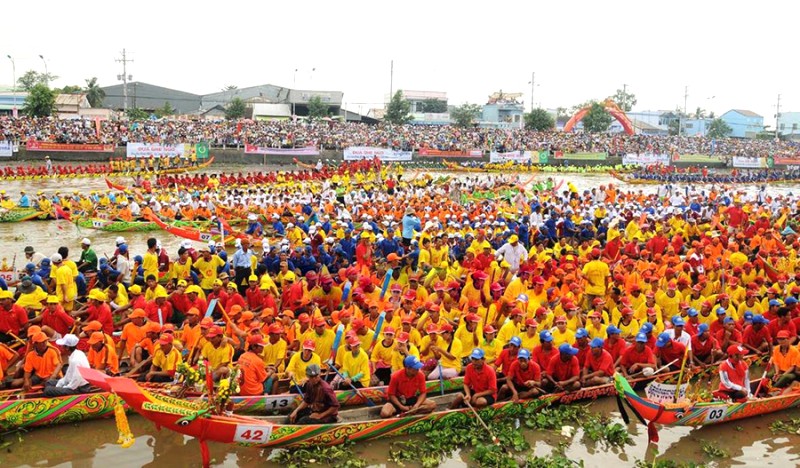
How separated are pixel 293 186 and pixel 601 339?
18728mm

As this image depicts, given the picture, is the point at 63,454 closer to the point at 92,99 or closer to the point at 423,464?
the point at 423,464

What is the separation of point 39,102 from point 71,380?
42.0m

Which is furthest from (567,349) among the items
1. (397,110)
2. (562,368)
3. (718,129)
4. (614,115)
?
(718,129)

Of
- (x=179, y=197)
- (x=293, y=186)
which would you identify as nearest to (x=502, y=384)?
(x=179, y=197)

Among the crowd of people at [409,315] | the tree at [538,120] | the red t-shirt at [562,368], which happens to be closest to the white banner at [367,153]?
the tree at [538,120]

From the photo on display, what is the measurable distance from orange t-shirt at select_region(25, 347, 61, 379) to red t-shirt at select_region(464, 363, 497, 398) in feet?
14.9

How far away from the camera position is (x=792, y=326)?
9000 mm

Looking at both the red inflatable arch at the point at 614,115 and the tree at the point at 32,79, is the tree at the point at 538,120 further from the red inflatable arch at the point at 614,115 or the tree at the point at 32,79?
the tree at the point at 32,79

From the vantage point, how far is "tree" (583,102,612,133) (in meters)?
60.5

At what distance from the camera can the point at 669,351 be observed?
843cm

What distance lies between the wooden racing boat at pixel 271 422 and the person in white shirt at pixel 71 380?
0.93 metres

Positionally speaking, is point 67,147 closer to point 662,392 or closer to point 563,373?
point 563,373

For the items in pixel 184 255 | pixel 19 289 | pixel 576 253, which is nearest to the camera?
pixel 19 289

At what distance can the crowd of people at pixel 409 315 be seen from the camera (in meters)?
7.52
